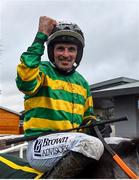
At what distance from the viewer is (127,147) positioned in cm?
299

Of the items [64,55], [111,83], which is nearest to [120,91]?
[111,83]

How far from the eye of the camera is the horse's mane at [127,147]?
2975 millimetres

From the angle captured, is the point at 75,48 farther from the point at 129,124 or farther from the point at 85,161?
the point at 129,124

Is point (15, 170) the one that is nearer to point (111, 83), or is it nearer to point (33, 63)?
point (33, 63)

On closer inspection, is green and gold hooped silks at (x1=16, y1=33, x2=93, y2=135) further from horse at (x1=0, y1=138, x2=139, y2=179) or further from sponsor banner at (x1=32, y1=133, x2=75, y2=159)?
horse at (x1=0, y1=138, x2=139, y2=179)

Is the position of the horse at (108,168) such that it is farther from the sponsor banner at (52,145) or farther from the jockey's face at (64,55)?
the jockey's face at (64,55)

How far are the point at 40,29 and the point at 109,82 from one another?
45.2 feet

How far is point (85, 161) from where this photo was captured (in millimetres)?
2797

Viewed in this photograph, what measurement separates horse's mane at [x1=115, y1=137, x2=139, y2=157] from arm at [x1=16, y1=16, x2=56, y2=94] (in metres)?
0.81

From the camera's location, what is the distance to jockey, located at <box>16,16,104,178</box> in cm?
285

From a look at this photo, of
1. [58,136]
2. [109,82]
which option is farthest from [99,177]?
[109,82]

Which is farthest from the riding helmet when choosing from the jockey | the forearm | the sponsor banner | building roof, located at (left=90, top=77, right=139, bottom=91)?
building roof, located at (left=90, top=77, right=139, bottom=91)

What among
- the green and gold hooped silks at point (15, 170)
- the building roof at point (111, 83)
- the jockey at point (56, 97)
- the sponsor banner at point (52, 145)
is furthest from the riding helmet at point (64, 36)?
the building roof at point (111, 83)

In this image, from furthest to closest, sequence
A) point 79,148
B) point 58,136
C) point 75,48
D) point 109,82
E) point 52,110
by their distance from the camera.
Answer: point 109,82, point 75,48, point 52,110, point 58,136, point 79,148
